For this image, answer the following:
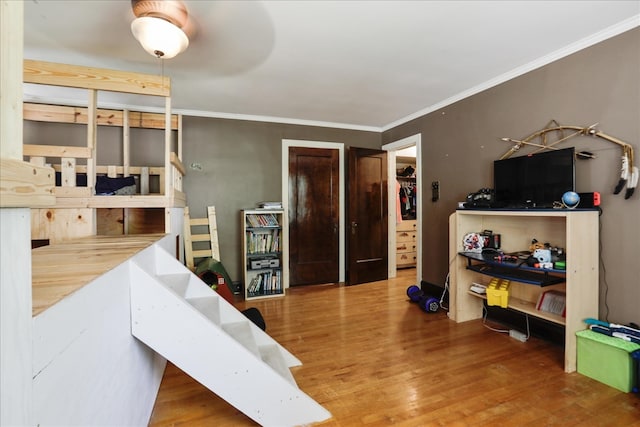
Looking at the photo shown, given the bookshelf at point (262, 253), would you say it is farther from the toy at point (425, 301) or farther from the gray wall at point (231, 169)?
the toy at point (425, 301)

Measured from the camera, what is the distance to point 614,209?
2166 mm

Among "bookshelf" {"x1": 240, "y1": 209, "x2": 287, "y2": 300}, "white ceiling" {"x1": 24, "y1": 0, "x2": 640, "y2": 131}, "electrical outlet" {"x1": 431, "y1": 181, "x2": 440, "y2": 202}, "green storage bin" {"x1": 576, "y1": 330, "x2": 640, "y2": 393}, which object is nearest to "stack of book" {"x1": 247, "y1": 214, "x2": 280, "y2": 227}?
"bookshelf" {"x1": 240, "y1": 209, "x2": 287, "y2": 300}

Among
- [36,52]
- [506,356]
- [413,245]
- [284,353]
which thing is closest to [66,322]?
[284,353]

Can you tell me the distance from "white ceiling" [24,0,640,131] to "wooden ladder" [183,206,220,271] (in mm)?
1522

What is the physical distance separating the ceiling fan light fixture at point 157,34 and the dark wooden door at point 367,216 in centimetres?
287

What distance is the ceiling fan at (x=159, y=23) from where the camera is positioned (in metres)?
1.76

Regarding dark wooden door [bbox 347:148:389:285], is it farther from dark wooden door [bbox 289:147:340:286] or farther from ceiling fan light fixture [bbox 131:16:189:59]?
ceiling fan light fixture [bbox 131:16:189:59]

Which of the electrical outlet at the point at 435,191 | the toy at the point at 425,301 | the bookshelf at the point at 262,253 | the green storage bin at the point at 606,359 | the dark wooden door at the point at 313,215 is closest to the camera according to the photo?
the green storage bin at the point at 606,359

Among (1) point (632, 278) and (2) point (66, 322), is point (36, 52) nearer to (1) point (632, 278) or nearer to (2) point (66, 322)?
(2) point (66, 322)

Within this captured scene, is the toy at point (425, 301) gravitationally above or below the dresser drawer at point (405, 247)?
below

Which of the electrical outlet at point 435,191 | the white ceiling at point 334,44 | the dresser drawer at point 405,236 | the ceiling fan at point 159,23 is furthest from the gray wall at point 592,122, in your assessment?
the ceiling fan at point 159,23

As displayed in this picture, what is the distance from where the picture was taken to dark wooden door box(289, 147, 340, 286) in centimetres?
446

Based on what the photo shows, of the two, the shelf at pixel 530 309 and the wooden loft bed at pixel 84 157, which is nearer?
the wooden loft bed at pixel 84 157

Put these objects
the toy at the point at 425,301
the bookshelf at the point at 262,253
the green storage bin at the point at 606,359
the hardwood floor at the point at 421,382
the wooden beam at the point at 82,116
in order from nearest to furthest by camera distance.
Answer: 1. the hardwood floor at the point at 421,382
2. the green storage bin at the point at 606,359
3. the toy at the point at 425,301
4. the wooden beam at the point at 82,116
5. the bookshelf at the point at 262,253
